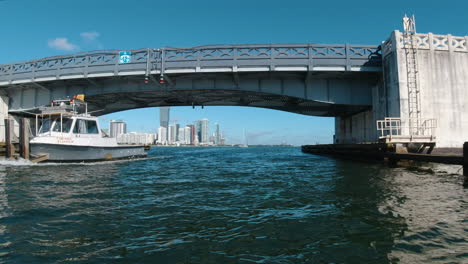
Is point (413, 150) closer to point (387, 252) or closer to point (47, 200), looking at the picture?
Result: point (387, 252)

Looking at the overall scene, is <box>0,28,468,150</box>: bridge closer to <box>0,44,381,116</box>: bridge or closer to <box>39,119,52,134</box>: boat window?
<box>0,44,381,116</box>: bridge

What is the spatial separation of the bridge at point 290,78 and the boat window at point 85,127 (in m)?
4.87

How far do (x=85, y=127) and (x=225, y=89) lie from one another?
12.6 m

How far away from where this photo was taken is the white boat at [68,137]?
1912 centimetres

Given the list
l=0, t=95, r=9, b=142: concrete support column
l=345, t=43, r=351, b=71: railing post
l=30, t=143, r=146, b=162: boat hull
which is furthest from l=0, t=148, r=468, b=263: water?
l=0, t=95, r=9, b=142: concrete support column

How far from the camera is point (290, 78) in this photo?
2484 cm

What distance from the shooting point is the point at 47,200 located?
7695mm

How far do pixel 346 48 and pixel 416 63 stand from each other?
17.5 feet

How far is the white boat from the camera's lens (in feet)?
62.7

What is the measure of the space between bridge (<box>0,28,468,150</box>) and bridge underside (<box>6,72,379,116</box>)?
0.10 m

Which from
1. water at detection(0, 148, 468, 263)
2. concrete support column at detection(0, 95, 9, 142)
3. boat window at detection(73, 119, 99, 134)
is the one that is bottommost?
water at detection(0, 148, 468, 263)

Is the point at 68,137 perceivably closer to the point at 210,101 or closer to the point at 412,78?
the point at 210,101

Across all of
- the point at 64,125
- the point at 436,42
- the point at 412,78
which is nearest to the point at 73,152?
the point at 64,125

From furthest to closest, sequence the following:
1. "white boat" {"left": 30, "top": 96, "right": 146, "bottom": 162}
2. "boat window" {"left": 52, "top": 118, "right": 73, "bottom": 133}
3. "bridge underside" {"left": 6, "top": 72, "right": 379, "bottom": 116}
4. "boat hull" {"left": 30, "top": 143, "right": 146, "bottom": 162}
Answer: "bridge underside" {"left": 6, "top": 72, "right": 379, "bottom": 116}
"boat window" {"left": 52, "top": 118, "right": 73, "bottom": 133}
"white boat" {"left": 30, "top": 96, "right": 146, "bottom": 162}
"boat hull" {"left": 30, "top": 143, "right": 146, "bottom": 162}
